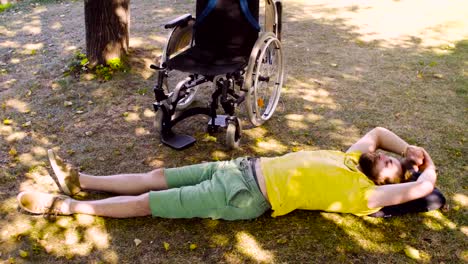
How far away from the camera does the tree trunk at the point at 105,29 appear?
5027mm

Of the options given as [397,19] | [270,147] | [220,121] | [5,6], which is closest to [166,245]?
[270,147]

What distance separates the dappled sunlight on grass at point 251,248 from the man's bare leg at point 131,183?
2.08 ft

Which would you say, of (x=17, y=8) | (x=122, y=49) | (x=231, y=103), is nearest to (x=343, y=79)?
(x=231, y=103)

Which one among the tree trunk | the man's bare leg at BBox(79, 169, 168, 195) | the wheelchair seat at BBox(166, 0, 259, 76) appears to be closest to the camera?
the man's bare leg at BBox(79, 169, 168, 195)

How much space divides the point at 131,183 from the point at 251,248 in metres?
0.95

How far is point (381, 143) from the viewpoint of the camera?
329cm

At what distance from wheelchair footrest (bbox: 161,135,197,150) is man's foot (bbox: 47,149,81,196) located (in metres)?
0.90

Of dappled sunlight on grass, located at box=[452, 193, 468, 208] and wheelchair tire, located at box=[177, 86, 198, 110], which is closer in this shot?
dappled sunlight on grass, located at box=[452, 193, 468, 208]

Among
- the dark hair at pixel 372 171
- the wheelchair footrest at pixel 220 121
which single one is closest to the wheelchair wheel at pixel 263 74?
the wheelchair footrest at pixel 220 121

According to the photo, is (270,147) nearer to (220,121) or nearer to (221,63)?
(220,121)

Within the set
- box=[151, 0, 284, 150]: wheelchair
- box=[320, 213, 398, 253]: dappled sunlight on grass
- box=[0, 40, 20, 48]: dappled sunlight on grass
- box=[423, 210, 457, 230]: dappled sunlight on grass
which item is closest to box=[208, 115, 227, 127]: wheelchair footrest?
box=[151, 0, 284, 150]: wheelchair

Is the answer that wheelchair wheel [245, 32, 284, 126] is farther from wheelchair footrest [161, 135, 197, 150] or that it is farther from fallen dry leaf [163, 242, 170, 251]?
fallen dry leaf [163, 242, 170, 251]

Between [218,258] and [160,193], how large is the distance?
21.8 inches

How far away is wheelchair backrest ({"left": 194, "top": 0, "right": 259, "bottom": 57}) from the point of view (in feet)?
13.7
